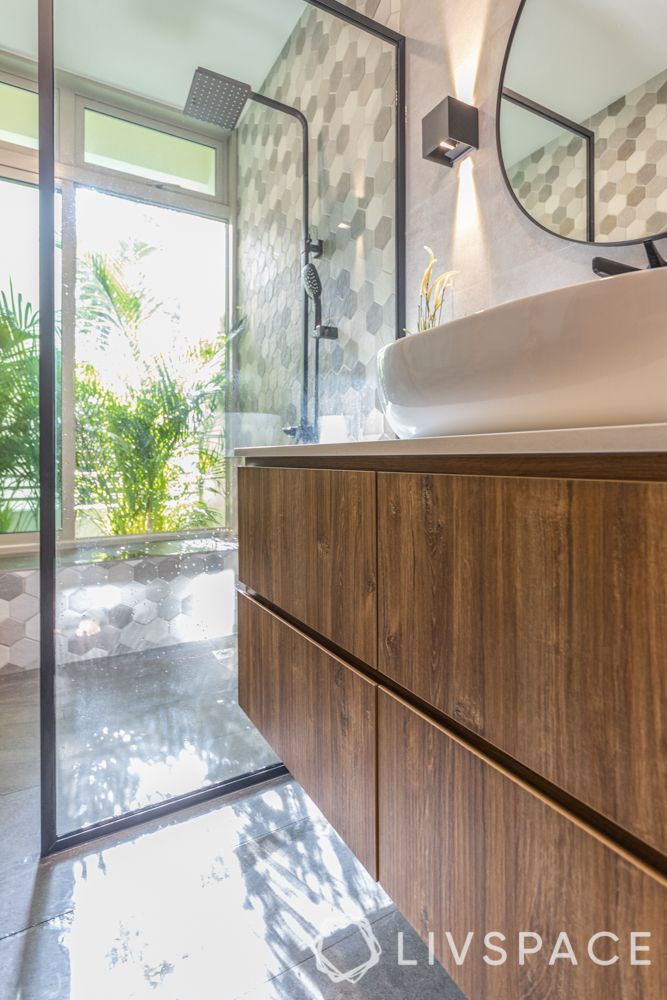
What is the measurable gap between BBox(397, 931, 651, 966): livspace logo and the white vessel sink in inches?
15.6

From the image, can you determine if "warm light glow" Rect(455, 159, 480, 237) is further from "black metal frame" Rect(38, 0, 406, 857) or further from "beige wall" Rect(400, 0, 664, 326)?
"black metal frame" Rect(38, 0, 406, 857)

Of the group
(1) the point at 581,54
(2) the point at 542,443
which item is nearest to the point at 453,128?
(1) the point at 581,54

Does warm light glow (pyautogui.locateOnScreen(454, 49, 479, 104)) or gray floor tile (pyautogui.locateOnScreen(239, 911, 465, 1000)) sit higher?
warm light glow (pyautogui.locateOnScreen(454, 49, 479, 104))

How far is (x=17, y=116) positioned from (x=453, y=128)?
56.8 inches

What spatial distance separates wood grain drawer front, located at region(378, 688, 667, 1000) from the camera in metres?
0.38

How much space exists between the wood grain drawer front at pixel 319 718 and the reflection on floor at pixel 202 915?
31cm

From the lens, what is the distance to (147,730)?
4.45ft

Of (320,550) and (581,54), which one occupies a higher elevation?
(581,54)

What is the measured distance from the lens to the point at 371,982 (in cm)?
85

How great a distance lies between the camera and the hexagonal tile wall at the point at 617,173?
33.2 inches

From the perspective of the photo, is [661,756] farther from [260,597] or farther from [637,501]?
[260,597]

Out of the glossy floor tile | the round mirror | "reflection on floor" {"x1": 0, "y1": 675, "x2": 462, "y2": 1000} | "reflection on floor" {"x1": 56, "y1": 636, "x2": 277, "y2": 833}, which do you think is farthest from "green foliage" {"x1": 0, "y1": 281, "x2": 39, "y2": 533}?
the round mirror

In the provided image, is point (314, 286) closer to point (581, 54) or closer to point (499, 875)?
point (581, 54)

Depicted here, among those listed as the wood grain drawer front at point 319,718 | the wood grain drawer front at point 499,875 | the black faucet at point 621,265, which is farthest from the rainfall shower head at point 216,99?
the wood grain drawer front at point 499,875
